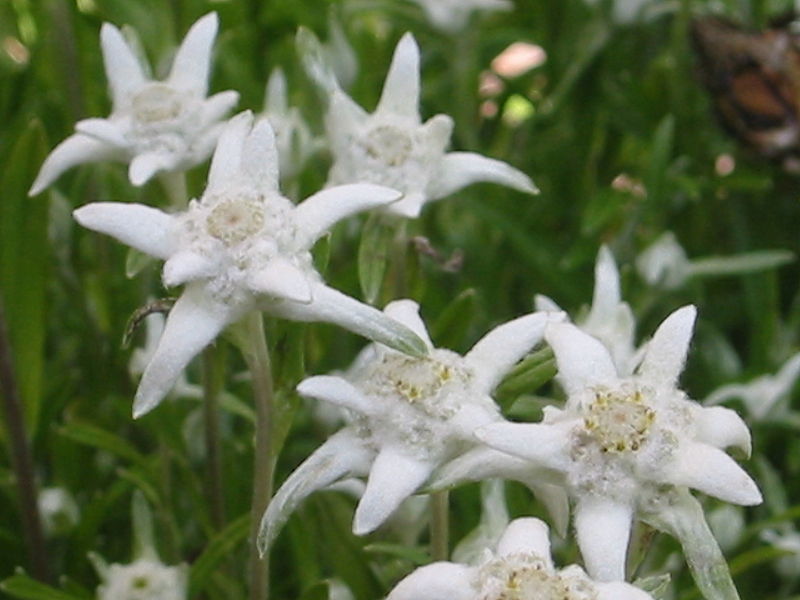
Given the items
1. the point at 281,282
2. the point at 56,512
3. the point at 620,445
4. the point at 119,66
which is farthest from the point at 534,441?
the point at 56,512

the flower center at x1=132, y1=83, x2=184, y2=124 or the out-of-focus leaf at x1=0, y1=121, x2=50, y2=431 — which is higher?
the flower center at x1=132, y1=83, x2=184, y2=124

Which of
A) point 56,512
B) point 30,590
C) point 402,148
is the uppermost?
point 402,148

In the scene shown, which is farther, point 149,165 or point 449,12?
point 449,12

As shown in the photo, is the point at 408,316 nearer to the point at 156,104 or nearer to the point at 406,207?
the point at 406,207

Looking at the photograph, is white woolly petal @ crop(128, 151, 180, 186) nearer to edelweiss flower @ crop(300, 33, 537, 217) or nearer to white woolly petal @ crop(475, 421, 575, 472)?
edelweiss flower @ crop(300, 33, 537, 217)

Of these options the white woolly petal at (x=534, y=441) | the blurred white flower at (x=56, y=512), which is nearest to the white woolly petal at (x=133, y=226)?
the white woolly petal at (x=534, y=441)

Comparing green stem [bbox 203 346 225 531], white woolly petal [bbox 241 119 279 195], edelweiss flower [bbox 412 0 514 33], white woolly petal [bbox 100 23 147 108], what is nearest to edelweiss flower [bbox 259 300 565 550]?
white woolly petal [bbox 241 119 279 195]
